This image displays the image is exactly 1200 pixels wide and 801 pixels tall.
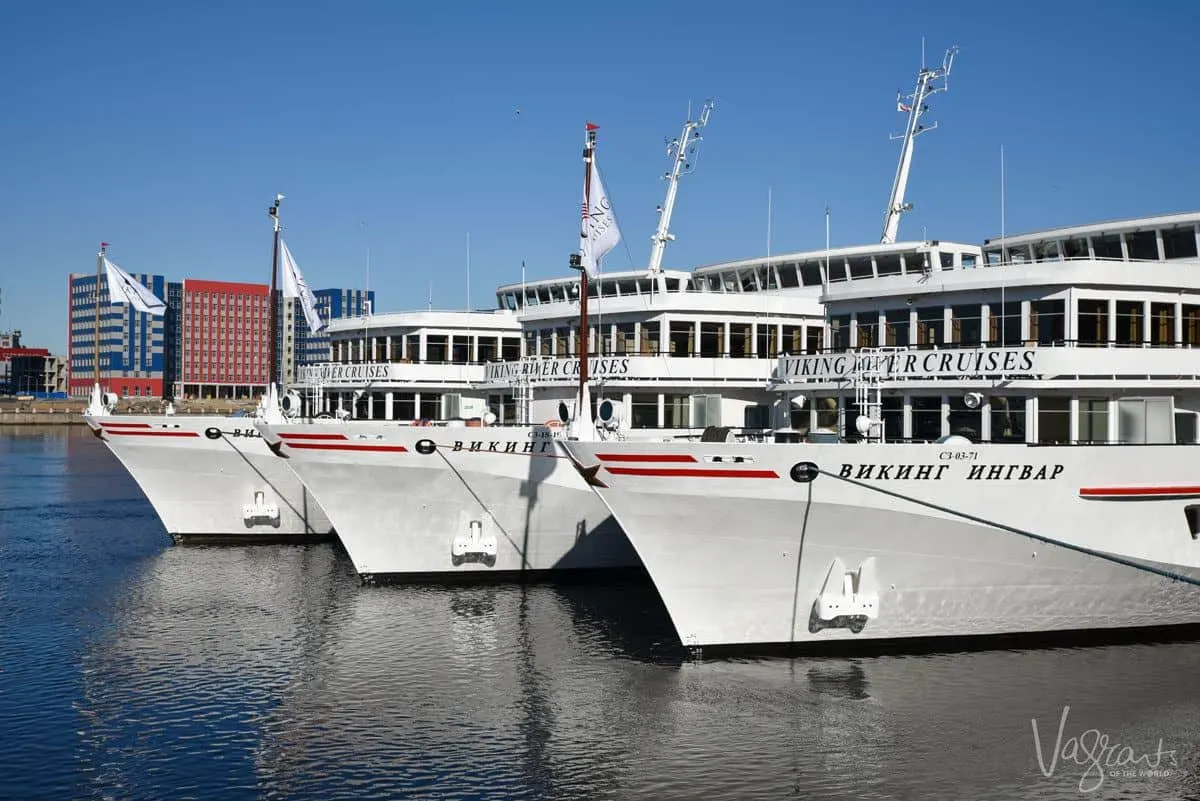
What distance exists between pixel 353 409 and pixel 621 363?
1334 centimetres

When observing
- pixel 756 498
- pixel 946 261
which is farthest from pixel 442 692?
pixel 946 261

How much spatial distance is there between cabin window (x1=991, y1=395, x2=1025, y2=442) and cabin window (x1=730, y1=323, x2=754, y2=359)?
10469mm

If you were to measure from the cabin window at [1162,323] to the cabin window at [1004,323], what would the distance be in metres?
2.64

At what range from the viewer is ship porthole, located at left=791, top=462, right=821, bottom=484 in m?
20.0

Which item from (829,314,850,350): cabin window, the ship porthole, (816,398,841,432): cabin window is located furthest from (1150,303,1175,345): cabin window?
the ship porthole

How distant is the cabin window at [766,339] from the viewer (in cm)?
3378

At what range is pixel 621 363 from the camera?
32.2 m

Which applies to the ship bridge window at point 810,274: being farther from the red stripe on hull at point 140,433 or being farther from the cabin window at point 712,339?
the red stripe on hull at point 140,433

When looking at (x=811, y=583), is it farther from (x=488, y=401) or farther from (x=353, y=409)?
(x=353, y=409)

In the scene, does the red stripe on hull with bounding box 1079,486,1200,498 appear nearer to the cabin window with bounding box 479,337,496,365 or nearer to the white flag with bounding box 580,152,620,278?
the white flag with bounding box 580,152,620,278

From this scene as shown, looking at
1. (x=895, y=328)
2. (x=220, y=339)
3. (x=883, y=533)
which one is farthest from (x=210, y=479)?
(x=220, y=339)

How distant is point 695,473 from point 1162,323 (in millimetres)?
11073

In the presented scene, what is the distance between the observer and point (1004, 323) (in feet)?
81.4

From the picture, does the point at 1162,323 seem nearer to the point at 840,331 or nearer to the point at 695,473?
the point at 840,331
